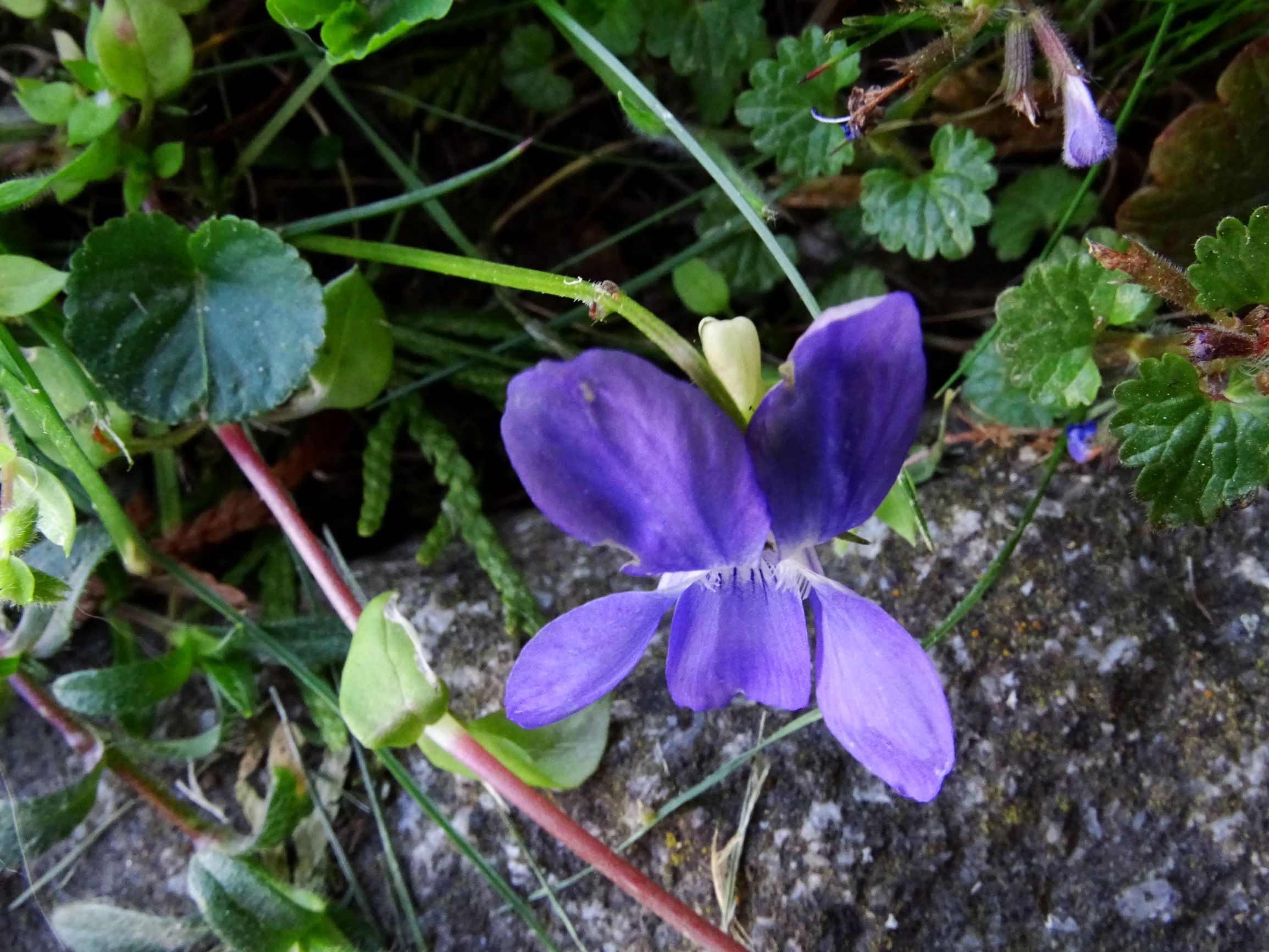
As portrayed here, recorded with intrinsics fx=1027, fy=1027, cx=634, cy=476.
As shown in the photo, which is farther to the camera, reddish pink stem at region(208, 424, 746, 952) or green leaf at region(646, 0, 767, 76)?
green leaf at region(646, 0, 767, 76)

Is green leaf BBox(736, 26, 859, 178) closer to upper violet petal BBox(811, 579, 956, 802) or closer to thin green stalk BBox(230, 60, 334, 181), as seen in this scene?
thin green stalk BBox(230, 60, 334, 181)

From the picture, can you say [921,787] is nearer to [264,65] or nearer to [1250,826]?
[1250,826]

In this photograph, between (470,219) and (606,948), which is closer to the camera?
(606,948)

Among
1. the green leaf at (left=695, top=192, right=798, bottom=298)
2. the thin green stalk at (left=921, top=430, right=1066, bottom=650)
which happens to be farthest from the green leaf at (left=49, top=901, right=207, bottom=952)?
the green leaf at (left=695, top=192, right=798, bottom=298)

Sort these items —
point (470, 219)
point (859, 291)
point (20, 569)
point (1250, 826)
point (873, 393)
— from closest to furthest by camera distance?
point (873, 393)
point (20, 569)
point (1250, 826)
point (859, 291)
point (470, 219)

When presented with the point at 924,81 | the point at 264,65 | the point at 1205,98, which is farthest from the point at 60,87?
the point at 1205,98

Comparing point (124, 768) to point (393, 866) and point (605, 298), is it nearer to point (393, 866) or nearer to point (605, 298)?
point (393, 866)

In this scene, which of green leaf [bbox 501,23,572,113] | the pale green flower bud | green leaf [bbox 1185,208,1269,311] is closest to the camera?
the pale green flower bud
